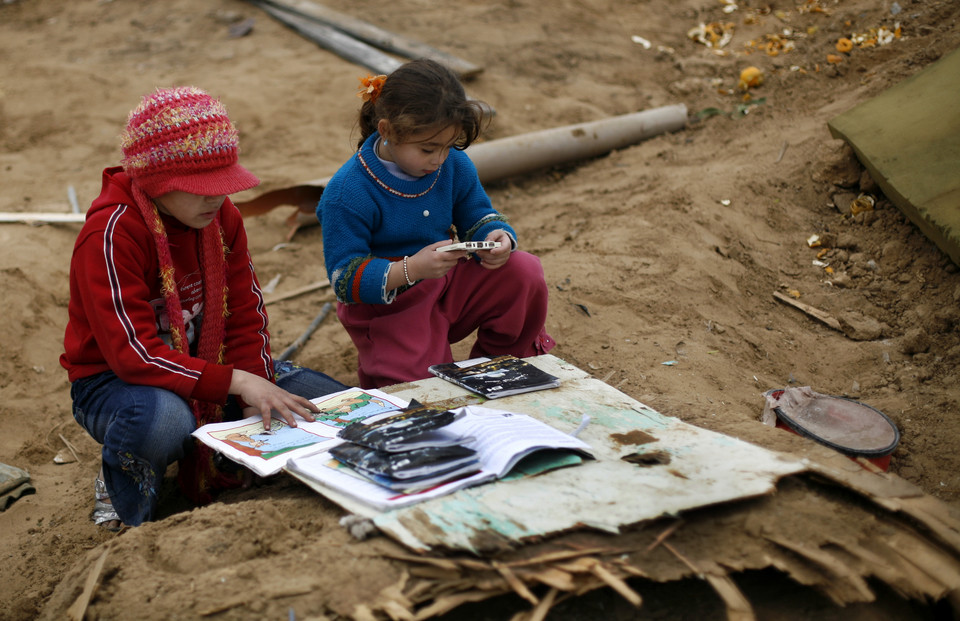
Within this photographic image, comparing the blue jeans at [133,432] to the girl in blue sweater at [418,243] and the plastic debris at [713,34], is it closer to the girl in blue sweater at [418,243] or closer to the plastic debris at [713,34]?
the girl in blue sweater at [418,243]

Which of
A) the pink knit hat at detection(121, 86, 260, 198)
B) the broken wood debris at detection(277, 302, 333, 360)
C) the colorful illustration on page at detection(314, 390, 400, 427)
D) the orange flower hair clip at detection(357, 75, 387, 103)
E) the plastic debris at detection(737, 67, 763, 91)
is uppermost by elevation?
the orange flower hair clip at detection(357, 75, 387, 103)

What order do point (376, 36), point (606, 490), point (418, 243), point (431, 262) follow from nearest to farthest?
point (606, 490) < point (431, 262) < point (418, 243) < point (376, 36)

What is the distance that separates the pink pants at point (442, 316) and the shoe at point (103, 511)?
102cm

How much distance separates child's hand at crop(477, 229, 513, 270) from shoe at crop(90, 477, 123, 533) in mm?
1558

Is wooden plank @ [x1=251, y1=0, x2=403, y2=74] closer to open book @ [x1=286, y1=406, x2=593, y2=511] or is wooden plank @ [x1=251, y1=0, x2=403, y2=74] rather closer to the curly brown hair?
the curly brown hair

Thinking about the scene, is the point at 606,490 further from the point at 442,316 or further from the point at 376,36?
the point at 376,36

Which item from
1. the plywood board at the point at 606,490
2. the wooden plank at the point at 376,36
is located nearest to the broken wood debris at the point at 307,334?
the plywood board at the point at 606,490

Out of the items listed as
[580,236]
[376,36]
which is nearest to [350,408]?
[580,236]

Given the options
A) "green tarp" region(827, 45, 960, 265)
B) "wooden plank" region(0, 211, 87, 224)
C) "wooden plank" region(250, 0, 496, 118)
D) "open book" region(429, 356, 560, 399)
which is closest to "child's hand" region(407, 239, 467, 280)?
"open book" region(429, 356, 560, 399)

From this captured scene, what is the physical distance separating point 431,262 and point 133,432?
3.62 ft

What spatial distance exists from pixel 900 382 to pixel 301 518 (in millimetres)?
2476

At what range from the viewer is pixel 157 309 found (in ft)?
8.56

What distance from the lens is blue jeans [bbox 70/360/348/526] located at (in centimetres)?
241

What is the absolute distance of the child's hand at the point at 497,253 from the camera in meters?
2.88
